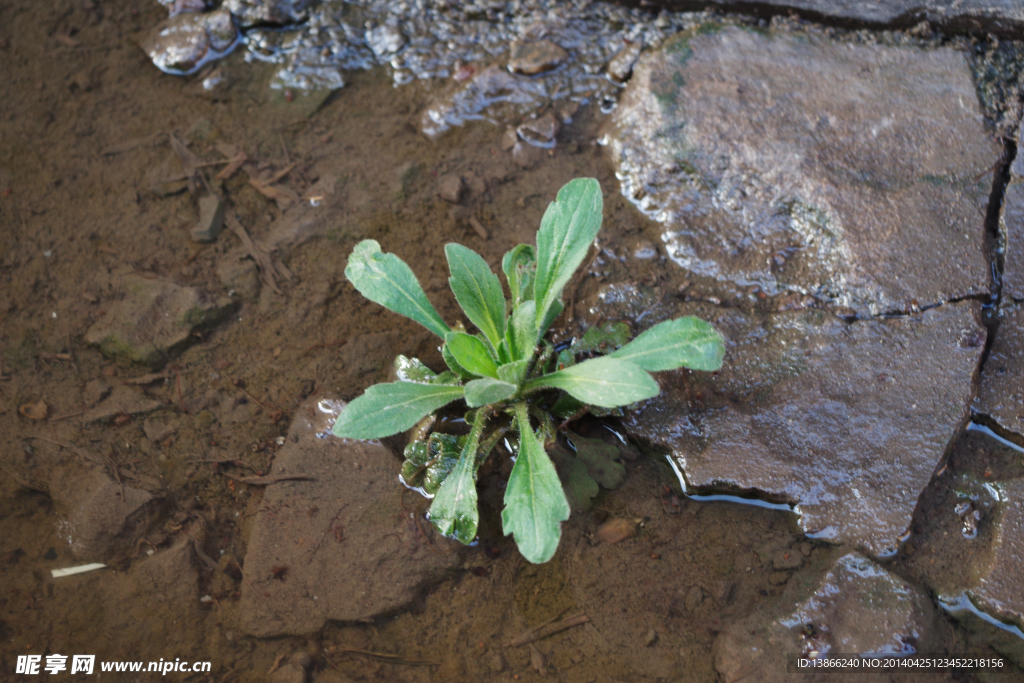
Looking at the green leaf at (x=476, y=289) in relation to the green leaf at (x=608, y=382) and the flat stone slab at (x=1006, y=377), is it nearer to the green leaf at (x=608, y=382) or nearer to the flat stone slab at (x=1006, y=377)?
the green leaf at (x=608, y=382)

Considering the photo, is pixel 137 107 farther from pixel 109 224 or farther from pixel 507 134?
pixel 507 134

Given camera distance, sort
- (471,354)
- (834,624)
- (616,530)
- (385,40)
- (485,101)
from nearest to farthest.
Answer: (834,624), (471,354), (616,530), (485,101), (385,40)

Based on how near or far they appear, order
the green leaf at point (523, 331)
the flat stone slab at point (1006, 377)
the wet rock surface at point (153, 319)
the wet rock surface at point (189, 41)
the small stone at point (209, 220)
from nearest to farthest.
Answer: the green leaf at point (523, 331) < the flat stone slab at point (1006, 377) < the wet rock surface at point (153, 319) < the small stone at point (209, 220) < the wet rock surface at point (189, 41)

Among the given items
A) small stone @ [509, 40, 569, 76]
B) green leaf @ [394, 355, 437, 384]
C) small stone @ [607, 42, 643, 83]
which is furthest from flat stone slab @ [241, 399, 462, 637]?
small stone @ [607, 42, 643, 83]

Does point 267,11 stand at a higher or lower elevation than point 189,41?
higher

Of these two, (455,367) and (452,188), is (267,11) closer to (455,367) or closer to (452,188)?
(452,188)

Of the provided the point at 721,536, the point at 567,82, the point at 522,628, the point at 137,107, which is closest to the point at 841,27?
the point at 567,82

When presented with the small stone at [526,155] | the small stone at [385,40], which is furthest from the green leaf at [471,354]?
the small stone at [385,40]

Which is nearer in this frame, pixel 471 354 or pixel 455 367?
pixel 471 354

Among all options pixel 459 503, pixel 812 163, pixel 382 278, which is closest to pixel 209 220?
pixel 382 278
